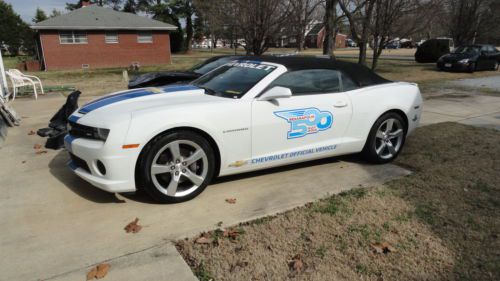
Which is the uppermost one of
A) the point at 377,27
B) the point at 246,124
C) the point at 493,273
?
the point at 377,27

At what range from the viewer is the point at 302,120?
13.7 ft

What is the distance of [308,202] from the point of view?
3791mm

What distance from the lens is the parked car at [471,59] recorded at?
18.8m

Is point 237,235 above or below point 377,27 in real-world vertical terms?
below

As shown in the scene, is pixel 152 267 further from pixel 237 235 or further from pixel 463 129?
pixel 463 129

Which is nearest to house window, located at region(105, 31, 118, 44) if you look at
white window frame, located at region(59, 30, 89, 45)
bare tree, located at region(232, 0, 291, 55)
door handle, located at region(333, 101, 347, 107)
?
white window frame, located at region(59, 30, 89, 45)

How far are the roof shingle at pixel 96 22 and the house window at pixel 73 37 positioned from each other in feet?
1.57

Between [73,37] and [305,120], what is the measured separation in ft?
84.6

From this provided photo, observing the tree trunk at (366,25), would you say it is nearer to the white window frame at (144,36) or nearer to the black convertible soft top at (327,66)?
the black convertible soft top at (327,66)

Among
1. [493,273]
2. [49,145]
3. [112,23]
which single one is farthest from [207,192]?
[112,23]

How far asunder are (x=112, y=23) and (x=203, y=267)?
1083 inches

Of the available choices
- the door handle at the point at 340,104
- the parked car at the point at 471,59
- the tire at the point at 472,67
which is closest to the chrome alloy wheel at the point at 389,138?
the door handle at the point at 340,104

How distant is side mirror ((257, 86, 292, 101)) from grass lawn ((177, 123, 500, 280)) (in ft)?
3.88

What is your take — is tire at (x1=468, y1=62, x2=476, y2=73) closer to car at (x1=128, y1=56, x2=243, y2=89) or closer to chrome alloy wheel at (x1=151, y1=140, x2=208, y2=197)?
car at (x1=128, y1=56, x2=243, y2=89)
